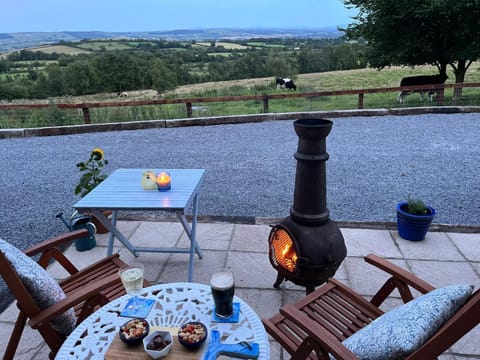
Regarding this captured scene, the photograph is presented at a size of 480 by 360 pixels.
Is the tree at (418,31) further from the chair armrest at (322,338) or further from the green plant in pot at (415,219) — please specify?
the chair armrest at (322,338)

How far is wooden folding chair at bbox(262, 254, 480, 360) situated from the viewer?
1.17 m

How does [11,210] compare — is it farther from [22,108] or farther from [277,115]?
[277,115]

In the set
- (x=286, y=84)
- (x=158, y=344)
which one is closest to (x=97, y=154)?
(x=158, y=344)

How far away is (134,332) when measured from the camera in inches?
56.7

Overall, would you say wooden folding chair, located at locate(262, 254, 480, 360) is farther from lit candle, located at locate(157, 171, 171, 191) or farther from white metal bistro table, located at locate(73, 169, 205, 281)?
lit candle, located at locate(157, 171, 171, 191)

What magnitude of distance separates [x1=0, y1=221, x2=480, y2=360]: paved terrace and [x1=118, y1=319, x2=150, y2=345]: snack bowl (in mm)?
983

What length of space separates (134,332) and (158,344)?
0.13 meters

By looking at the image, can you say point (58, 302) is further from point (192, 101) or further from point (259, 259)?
point (192, 101)

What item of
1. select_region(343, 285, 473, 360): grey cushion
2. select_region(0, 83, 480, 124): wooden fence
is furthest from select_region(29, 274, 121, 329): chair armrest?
select_region(0, 83, 480, 124): wooden fence

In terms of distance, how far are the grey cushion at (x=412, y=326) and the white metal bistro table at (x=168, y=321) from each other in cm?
40

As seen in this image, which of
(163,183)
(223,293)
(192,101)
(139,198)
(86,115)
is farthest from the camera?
(192,101)

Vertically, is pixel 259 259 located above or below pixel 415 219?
below

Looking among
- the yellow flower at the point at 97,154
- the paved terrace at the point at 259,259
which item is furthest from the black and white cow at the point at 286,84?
the yellow flower at the point at 97,154

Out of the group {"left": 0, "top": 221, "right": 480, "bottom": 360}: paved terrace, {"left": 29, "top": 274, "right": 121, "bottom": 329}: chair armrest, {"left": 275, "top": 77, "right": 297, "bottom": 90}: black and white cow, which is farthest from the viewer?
{"left": 275, "top": 77, "right": 297, "bottom": 90}: black and white cow
